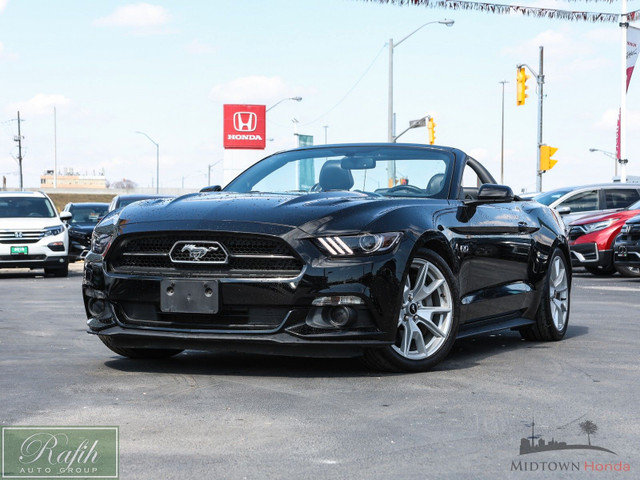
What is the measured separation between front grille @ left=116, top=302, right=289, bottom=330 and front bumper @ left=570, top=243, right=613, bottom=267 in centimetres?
1355

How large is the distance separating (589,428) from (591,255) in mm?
14378

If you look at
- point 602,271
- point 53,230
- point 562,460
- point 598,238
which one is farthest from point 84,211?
point 562,460

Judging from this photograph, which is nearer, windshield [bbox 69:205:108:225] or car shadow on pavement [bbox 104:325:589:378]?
car shadow on pavement [bbox 104:325:589:378]

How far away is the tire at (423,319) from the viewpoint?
6.45 meters

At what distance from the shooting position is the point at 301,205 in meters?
6.41

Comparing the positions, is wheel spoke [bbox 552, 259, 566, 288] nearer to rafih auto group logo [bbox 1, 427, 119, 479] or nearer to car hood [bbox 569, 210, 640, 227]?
rafih auto group logo [bbox 1, 427, 119, 479]

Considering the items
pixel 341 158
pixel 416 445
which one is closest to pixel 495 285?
pixel 341 158

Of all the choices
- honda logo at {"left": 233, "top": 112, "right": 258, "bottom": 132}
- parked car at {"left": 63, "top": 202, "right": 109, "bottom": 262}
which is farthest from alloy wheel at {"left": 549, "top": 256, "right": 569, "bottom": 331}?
honda logo at {"left": 233, "top": 112, "right": 258, "bottom": 132}

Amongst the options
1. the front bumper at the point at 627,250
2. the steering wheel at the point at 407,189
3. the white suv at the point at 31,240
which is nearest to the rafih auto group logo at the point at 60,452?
the steering wheel at the point at 407,189

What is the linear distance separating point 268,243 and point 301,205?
0.41 meters

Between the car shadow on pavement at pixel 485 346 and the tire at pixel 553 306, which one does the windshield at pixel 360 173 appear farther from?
the tire at pixel 553 306

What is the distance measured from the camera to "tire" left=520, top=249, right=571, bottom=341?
8391 millimetres

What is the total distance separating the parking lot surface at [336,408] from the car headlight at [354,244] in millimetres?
730

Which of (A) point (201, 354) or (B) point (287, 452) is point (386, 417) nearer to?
(B) point (287, 452)
